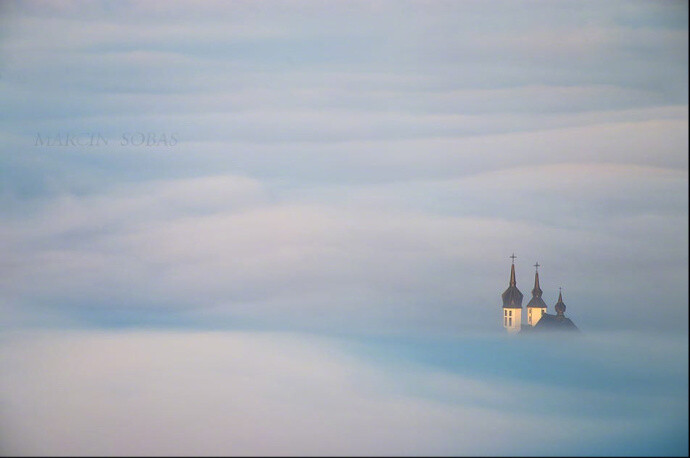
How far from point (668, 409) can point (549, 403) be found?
0.98 metres

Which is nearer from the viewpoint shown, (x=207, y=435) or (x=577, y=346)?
(x=207, y=435)

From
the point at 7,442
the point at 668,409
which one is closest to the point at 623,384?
the point at 668,409

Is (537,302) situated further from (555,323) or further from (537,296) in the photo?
(555,323)

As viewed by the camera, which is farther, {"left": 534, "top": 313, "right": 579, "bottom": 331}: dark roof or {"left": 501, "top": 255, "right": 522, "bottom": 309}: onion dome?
{"left": 501, "top": 255, "right": 522, "bottom": 309}: onion dome

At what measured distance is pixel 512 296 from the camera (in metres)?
9.50

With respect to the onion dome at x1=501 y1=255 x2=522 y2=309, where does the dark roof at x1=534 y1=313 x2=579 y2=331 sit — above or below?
below

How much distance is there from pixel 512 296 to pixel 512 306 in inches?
4.7

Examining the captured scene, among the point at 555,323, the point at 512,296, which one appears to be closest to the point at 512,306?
the point at 512,296

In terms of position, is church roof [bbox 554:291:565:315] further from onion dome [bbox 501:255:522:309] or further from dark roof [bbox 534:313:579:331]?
onion dome [bbox 501:255:522:309]

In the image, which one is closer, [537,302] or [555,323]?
[555,323]

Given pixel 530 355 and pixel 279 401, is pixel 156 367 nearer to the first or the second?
pixel 279 401

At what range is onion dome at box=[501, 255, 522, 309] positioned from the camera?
944 centimetres

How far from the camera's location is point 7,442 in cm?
811

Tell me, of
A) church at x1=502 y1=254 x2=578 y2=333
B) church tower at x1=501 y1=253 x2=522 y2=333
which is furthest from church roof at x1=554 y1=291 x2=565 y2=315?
church tower at x1=501 y1=253 x2=522 y2=333
